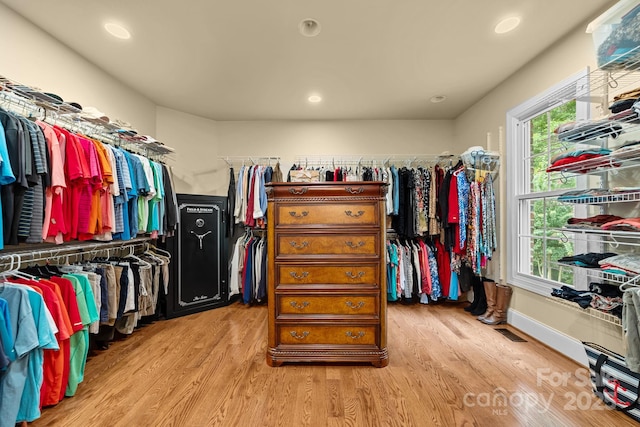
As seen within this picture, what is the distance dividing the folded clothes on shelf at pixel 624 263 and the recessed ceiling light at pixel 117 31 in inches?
144

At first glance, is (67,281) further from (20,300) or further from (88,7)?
(88,7)

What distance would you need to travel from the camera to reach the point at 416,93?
10.8 feet

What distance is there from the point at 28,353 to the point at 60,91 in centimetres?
212

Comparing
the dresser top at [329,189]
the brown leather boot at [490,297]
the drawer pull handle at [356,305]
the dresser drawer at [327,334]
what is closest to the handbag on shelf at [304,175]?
the dresser top at [329,189]

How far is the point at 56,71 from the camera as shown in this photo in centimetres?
233

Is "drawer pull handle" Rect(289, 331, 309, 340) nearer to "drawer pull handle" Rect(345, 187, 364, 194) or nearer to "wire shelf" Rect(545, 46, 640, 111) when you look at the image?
"drawer pull handle" Rect(345, 187, 364, 194)

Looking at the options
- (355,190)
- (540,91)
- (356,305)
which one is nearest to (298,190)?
(355,190)

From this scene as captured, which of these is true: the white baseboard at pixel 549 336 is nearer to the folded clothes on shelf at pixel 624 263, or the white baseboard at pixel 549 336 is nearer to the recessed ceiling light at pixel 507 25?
the folded clothes on shelf at pixel 624 263

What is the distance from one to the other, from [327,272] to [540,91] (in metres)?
2.56

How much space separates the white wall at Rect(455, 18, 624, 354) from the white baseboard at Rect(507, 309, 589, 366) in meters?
0.01

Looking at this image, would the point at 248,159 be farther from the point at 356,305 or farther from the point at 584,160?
the point at 584,160

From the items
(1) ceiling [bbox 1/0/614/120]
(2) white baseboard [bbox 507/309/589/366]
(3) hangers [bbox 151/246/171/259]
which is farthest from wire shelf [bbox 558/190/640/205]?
(3) hangers [bbox 151/246/171/259]

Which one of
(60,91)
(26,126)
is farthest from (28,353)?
(60,91)

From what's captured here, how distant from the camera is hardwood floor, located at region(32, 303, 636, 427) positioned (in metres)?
1.56
